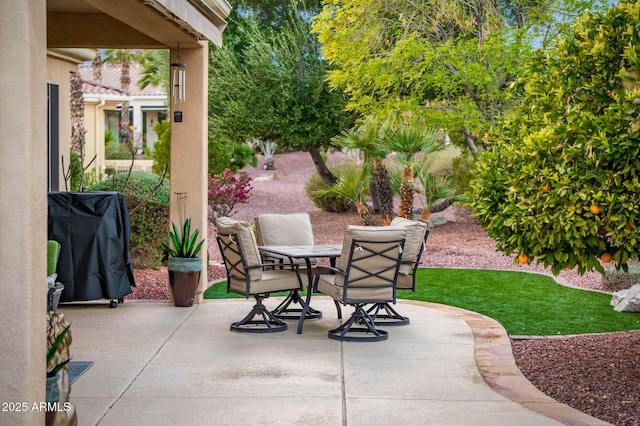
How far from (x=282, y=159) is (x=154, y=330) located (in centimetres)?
3454

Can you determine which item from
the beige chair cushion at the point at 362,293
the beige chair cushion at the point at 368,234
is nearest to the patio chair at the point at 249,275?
the beige chair cushion at the point at 362,293

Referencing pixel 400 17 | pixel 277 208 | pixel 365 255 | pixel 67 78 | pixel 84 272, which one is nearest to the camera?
pixel 365 255

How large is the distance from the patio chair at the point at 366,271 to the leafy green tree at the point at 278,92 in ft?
45.1

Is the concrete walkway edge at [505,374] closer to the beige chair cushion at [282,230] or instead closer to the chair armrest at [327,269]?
the chair armrest at [327,269]

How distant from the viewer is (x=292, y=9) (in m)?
23.4

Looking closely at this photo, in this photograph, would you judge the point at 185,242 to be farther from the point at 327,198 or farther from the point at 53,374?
the point at 327,198

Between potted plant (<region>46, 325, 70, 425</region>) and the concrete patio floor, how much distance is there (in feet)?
2.47

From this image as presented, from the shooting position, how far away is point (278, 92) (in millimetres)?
22281

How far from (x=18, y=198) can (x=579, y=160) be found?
3388mm

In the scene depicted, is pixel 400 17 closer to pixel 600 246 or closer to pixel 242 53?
pixel 242 53

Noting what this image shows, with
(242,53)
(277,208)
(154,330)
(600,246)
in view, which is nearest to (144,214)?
(154,330)

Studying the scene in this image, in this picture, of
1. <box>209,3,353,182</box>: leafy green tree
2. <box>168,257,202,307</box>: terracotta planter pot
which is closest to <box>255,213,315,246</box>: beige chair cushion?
<box>168,257,202,307</box>: terracotta planter pot

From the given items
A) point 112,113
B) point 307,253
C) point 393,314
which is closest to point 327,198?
point 393,314

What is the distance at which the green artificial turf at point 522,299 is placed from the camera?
31.0 feet
